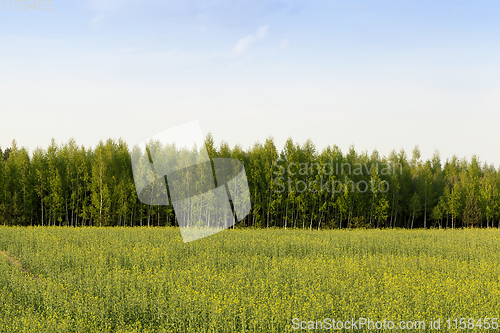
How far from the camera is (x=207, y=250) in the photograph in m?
19.6

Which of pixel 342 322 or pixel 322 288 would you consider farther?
pixel 322 288

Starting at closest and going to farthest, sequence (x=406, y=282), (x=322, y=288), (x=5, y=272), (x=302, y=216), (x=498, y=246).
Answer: (x=322, y=288) → (x=406, y=282) → (x=5, y=272) → (x=498, y=246) → (x=302, y=216)

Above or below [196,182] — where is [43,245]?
below

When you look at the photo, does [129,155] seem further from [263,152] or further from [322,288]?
[322,288]

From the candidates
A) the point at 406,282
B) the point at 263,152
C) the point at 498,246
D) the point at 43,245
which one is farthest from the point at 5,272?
the point at 263,152

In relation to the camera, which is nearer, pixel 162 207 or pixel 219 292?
pixel 219 292

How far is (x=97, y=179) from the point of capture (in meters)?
46.6

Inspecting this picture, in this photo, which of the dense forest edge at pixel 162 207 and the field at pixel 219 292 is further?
the dense forest edge at pixel 162 207

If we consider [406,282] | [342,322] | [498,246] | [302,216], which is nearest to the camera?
[342,322]

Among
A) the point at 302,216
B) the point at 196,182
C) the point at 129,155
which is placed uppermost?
the point at 129,155

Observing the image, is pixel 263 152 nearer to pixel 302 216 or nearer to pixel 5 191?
pixel 302 216

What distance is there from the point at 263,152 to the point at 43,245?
32.7m

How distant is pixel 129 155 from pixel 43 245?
3162 cm

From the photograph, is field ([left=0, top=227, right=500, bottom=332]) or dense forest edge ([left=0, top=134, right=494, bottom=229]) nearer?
field ([left=0, top=227, right=500, bottom=332])
